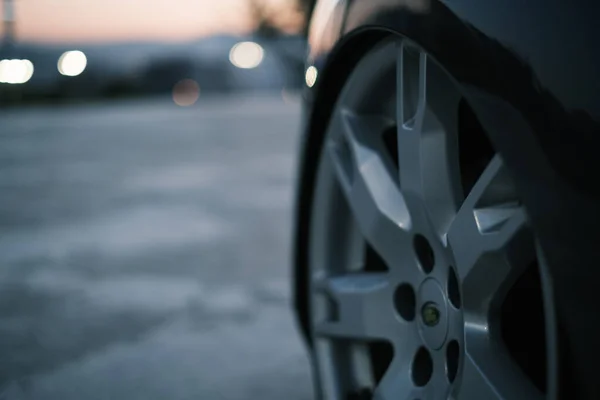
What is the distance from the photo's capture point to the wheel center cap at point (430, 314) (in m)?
1.67

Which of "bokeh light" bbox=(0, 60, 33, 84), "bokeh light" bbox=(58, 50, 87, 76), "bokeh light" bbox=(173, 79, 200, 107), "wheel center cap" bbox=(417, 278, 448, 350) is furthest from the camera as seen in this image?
"bokeh light" bbox=(173, 79, 200, 107)

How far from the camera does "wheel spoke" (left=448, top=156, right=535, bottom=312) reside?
1422 millimetres

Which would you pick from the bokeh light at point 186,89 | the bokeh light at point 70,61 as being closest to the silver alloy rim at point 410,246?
the bokeh light at point 186,89

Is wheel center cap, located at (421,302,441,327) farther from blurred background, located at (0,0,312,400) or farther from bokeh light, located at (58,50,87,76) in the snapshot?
bokeh light, located at (58,50,87,76)

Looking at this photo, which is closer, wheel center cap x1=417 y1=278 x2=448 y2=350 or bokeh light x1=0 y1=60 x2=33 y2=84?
wheel center cap x1=417 y1=278 x2=448 y2=350

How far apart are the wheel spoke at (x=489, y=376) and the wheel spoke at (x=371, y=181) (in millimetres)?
332

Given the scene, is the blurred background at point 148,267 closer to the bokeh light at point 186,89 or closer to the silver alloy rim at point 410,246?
the silver alloy rim at point 410,246

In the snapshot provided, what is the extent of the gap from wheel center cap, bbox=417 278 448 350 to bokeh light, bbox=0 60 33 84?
27815 mm

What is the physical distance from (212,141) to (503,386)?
1107cm

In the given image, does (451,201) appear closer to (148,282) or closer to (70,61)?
(148,282)

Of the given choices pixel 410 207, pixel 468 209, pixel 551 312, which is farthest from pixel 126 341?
pixel 551 312

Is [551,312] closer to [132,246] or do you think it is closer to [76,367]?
[76,367]

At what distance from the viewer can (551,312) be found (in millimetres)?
1258

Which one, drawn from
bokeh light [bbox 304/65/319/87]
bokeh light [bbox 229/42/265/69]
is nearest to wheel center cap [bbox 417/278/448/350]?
bokeh light [bbox 304/65/319/87]
